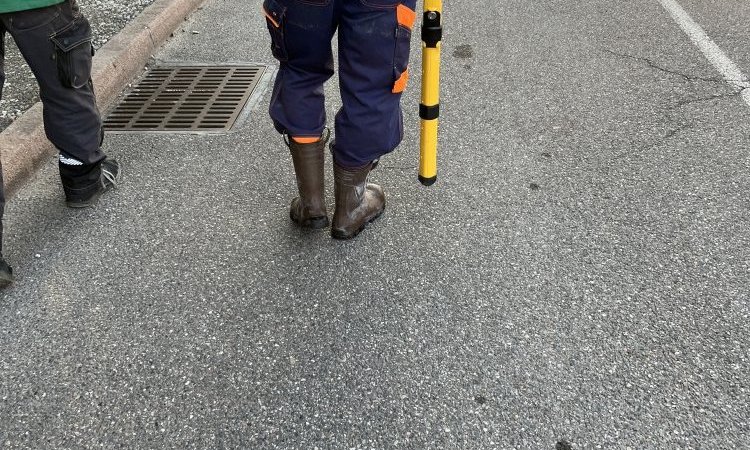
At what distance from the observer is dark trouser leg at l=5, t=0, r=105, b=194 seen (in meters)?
2.20

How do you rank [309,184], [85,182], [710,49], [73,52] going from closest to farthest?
[73,52]
[309,184]
[85,182]
[710,49]

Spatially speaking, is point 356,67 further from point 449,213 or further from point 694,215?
point 694,215

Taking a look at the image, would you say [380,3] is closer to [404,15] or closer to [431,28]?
[404,15]

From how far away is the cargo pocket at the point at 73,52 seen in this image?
7.39 feet

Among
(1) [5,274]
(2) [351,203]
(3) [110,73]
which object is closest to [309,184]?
(2) [351,203]

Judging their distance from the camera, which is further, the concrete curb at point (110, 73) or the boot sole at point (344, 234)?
the concrete curb at point (110, 73)

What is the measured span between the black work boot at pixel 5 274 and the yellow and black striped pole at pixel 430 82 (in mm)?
1598

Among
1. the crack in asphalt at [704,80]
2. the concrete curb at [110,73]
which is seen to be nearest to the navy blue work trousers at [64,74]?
the concrete curb at [110,73]

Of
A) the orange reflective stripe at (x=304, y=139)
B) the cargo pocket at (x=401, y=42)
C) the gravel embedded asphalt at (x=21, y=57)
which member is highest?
the cargo pocket at (x=401, y=42)

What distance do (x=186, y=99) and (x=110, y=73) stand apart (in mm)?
476

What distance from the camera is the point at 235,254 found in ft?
8.00

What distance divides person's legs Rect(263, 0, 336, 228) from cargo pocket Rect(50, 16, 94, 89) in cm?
74

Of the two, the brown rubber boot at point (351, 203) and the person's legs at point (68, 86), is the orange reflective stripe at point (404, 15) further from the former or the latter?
the person's legs at point (68, 86)

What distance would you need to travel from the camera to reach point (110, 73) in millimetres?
3662
